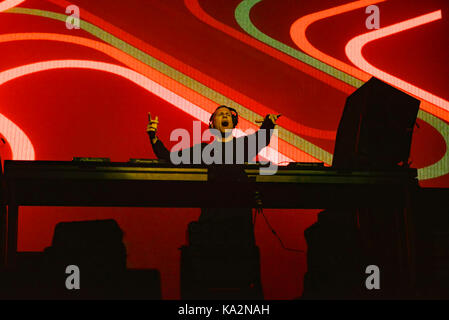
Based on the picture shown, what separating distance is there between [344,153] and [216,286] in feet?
2.88

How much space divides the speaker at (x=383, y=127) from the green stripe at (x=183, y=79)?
92 cm

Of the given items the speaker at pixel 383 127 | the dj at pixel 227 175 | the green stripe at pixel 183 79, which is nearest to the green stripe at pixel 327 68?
the green stripe at pixel 183 79

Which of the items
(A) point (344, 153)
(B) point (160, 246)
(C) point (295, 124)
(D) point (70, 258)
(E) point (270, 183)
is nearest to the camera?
(E) point (270, 183)

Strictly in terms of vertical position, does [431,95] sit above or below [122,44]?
below

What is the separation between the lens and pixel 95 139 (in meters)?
2.55

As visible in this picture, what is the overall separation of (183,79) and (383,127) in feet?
4.89

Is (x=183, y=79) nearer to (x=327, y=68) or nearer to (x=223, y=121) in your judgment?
(x=223, y=121)

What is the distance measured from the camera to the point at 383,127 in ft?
5.32

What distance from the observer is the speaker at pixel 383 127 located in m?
1.60

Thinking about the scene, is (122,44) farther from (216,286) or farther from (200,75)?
(216,286)

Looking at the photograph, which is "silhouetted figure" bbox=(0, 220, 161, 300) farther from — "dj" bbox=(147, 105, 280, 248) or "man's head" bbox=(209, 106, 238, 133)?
"man's head" bbox=(209, 106, 238, 133)

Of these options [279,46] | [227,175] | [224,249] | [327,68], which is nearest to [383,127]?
[227,175]

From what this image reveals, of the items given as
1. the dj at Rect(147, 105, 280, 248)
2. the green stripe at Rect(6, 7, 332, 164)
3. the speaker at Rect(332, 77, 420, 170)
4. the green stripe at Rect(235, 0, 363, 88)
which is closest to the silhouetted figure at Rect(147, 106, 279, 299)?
the dj at Rect(147, 105, 280, 248)
